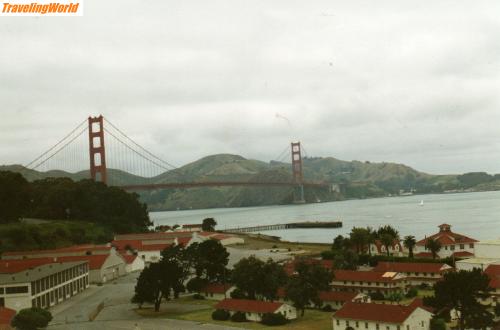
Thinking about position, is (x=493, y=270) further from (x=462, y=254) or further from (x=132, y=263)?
(x=132, y=263)

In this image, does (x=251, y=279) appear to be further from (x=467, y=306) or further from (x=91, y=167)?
(x=91, y=167)

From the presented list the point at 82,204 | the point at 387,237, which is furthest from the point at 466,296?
the point at 82,204

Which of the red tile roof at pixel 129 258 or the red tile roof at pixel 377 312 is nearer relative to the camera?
the red tile roof at pixel 377 312

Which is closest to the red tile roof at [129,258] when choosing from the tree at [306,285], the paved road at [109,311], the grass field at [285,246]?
the paved road at [109,311]

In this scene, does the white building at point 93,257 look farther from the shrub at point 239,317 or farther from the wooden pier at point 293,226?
the wooden pier at point 293,226

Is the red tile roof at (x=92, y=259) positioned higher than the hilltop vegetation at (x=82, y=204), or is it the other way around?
the hilltop vegetation at (x=82, y=204)
